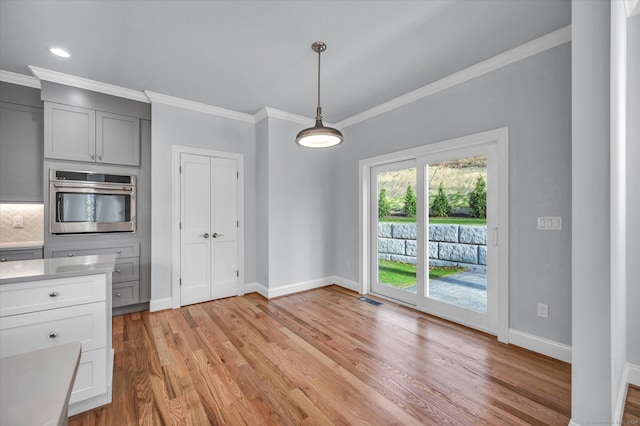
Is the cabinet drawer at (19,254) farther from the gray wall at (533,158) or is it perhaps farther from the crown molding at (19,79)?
the gray wall at (533,158)

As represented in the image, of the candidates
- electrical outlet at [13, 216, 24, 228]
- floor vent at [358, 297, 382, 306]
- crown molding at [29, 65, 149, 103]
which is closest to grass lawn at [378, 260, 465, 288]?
floor vent at [358, 297, 382, 306]

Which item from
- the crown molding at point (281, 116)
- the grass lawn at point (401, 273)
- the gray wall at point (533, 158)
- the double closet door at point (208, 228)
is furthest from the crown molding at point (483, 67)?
the double closet door at point (208, 228)

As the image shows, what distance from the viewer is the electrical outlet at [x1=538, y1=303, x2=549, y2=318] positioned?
253 centimetres

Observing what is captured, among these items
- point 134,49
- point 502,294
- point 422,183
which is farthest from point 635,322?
point 134,49

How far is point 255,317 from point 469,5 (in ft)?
12.0

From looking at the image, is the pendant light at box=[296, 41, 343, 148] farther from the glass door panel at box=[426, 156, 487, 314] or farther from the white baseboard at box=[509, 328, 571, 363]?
the white baseboard at box=[509, 328, 571, 363]

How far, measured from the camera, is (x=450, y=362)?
2.42 meters

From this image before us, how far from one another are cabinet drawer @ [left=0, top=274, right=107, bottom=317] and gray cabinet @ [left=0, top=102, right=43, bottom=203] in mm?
2276

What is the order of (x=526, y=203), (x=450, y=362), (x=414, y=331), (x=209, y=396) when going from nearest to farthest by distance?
1. (x=209, y=396)
2. (x=450, y=362)
3. (x=526, y=203)
4. (x=414, y=331)

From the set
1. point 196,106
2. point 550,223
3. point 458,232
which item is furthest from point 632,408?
point 196,106

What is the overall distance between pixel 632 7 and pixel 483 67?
1047 mm

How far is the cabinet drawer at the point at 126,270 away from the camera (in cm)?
349

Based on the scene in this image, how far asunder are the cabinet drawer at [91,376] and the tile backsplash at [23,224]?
2.16m

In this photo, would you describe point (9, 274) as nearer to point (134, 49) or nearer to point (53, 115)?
point (134, 49)
